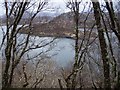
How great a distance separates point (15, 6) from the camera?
4.64 m

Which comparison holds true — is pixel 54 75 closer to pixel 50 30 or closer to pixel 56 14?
pixel 50 30

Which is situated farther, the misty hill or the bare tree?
the misty hill

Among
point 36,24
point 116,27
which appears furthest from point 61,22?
point 116,27

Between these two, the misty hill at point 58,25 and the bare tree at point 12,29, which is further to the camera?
the misty hill at point 58,25

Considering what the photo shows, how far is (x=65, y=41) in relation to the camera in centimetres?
801

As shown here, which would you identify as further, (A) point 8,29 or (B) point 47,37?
(B) point 47,37

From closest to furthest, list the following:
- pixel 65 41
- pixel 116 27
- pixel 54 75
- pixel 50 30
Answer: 1. pixel 116 27
2. pixel 50 30
3. pixel 65 41
4. pixel 54 75

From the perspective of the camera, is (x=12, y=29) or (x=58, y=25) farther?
(x=58, y=25)

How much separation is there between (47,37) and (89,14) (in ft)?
4.10

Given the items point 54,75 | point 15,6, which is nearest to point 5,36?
point 15,6

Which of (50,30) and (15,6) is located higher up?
(15,6)

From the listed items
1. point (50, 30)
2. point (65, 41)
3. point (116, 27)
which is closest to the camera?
point (116, 27)

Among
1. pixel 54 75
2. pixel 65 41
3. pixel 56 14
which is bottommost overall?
pixel 54 75

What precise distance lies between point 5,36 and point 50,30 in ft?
6.84
